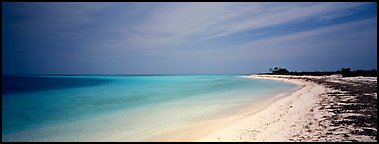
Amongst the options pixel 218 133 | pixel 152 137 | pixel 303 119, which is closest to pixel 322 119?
pixel 303 119

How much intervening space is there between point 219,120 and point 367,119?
6.43m

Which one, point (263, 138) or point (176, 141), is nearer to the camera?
point (263, 138)

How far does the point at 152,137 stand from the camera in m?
9.18

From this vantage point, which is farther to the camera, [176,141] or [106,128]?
[106,128]

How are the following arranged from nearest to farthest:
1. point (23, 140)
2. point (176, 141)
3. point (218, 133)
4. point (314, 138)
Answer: point (314, 138) < point (176, 141) < point (218, 133) < point (23, 140)

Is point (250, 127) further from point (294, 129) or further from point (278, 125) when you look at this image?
point (294, 129)

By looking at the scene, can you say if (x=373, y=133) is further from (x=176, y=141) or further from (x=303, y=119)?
(x=176, y=141)

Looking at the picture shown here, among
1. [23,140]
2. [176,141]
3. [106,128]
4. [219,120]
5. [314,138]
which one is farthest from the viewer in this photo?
[219,120]

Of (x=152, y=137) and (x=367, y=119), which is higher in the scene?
(x=367, y=119)

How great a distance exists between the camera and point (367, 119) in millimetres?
9234

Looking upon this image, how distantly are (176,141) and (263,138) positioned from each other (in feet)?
10.4

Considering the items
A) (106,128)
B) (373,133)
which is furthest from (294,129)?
(106,128)

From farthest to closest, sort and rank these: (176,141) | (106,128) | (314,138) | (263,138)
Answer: (106,128) < (176,141) < (263,138) < (314,138)

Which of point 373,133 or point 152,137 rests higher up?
point 373,133
